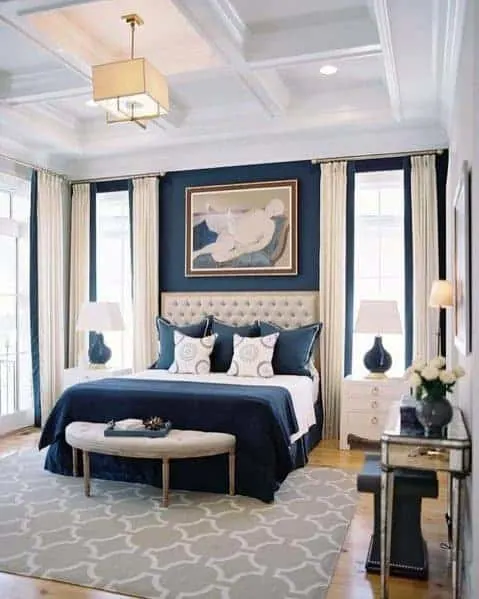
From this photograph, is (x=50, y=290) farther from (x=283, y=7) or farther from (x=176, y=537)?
(x=283, y=7)

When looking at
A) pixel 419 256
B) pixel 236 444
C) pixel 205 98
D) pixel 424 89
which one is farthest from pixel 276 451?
pixel 205 98

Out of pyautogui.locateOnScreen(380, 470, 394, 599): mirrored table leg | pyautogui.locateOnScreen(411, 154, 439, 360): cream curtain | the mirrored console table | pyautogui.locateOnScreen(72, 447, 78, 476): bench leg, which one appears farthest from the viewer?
pyautogui.locateOnScreen(411, 154, 439, 360): cream curtain

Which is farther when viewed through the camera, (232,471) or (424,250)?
(424,250)

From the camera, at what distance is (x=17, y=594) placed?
8.73 ft

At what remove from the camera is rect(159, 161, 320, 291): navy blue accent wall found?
6012 millimetres

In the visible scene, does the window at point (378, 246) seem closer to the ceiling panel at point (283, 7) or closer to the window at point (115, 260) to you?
the ceiling panel at point (283, 7)

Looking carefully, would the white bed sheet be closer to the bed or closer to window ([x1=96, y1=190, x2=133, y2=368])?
the bed

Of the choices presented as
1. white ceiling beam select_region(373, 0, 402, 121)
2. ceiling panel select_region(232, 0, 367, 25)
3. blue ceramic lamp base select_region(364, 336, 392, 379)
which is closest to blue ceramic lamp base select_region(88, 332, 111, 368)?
blue ceramic lamp base select_region(364, 336, 392, 379)

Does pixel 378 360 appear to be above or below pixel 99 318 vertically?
below

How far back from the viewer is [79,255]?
6.78 meters

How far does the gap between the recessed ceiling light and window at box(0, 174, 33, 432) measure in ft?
11.2

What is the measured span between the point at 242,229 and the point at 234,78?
1.68 meters

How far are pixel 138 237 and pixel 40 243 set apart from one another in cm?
107

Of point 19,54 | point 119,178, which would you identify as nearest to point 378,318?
point 119,178
